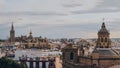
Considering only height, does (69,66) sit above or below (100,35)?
below

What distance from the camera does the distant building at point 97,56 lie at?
147 ft

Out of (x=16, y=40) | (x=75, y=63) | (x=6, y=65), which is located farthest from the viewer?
(x=16, y=40)

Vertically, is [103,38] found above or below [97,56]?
above

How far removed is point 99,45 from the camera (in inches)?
1973

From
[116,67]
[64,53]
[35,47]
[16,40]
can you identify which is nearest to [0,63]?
[64,53]

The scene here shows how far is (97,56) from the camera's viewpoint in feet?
147

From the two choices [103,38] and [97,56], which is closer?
[97,56]

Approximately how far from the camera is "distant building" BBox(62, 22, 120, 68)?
4484 centimetres

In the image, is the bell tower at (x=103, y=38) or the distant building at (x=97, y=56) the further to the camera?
the bell tower at (x=103, y=38)

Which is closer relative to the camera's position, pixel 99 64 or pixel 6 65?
pixel 99 64

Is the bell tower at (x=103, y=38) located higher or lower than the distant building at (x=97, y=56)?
higher

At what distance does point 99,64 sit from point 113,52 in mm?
2349

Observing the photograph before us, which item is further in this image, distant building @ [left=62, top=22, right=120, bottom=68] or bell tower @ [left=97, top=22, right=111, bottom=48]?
bell tower @ [left=97, top=22, right=111, bottom=48]

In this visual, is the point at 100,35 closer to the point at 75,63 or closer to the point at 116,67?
the point at 75,63
